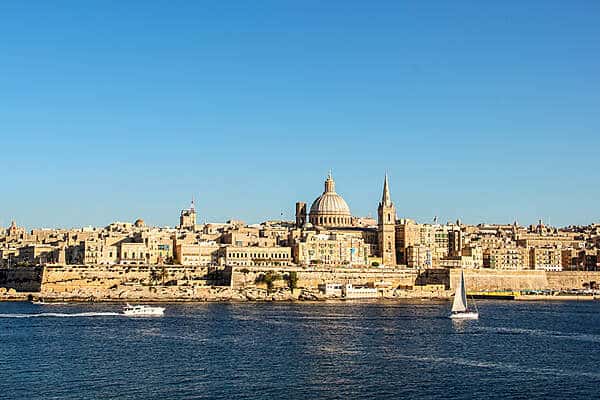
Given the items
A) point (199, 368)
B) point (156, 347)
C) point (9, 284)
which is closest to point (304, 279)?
point (9, 284)

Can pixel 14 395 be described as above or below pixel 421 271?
below

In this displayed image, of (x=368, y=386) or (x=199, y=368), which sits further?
(x=199, y=368)

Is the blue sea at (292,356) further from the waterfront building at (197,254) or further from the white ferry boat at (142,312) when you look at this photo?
the waterfront building at (197,254)

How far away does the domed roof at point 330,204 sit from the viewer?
8425cm

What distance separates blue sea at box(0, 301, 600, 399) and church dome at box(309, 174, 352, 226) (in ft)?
120

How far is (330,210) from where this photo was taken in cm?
8412

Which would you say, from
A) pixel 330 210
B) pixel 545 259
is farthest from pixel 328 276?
pixel 545 259

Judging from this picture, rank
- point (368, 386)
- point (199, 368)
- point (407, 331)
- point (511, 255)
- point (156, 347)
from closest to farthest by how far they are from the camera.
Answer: point (368, 386) < point (199, 368) < point (156, 347) < point (407, 331) < point (511, 255)

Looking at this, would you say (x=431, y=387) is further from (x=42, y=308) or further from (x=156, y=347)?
(x=42, y=308)

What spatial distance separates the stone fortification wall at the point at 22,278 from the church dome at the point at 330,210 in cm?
2870

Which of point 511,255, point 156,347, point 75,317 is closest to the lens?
point 156,347

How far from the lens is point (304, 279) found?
64.9 meters

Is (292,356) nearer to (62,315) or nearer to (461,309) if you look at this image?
(62,315)

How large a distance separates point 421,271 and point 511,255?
13494 millimetres
